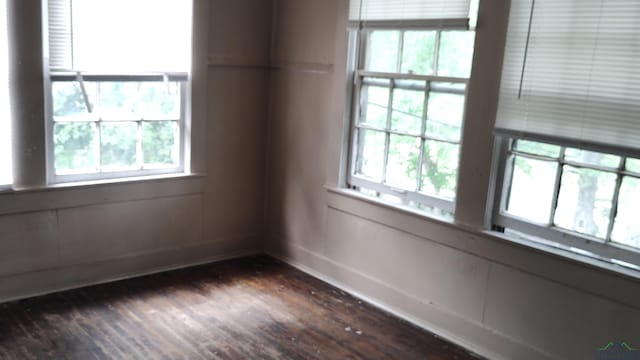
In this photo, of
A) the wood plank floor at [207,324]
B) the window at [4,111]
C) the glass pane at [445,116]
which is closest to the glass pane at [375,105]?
the glass pane at [445,116]

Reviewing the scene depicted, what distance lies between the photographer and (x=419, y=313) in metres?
3.69

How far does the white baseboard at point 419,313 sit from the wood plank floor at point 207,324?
3.1 inches

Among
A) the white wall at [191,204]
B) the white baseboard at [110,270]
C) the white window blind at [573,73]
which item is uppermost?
the white window blind at [573,73]

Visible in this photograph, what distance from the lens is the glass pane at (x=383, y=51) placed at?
3.76m

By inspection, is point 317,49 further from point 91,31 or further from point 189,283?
point 189,283

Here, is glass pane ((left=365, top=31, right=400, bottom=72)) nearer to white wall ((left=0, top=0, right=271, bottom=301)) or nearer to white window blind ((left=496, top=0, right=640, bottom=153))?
white window blind ((left=496, top=0, right=640, bottom=153))

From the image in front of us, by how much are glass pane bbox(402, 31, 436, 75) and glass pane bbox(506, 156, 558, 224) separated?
81 centimetres

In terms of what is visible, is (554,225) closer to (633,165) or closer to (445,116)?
(633,165)

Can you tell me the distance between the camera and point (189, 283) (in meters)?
4.16

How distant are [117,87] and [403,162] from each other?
1.99 meters

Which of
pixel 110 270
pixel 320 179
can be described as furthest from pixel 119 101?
pixel 320 179

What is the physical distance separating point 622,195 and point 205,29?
2945 mm

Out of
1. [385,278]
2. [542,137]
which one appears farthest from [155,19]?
[542,137]

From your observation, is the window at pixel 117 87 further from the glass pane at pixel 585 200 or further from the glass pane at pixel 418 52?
the glass pane at pixel 585 200
